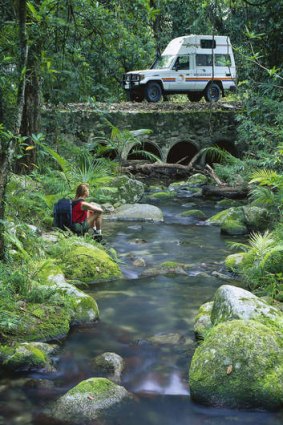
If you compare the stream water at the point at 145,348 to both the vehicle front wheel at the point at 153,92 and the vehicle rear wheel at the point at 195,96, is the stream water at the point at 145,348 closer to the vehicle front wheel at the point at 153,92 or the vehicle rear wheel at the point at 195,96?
the vehicle front wheel at the point at 153,92

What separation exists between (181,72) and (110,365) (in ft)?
59.7

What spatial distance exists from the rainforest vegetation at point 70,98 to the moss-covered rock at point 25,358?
0.81ft

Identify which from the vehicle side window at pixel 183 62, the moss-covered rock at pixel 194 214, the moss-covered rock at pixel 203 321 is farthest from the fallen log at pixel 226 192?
the moss-covered rock at pixel 203 321

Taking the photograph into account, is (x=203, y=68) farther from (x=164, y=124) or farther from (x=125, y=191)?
(x=125, y=191)

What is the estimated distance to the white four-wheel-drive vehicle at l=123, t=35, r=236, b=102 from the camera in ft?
72.2

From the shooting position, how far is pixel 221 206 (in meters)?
15.1

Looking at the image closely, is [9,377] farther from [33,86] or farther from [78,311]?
[33,86]

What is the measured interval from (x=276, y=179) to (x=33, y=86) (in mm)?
5489

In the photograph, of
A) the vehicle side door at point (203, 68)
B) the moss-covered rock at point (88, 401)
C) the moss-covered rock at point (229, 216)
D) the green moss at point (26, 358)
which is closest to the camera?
the moss-covered rock at point (88, 401)

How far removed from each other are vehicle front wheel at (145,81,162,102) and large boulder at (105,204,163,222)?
32.2 ft

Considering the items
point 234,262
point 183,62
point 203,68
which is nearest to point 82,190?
point 234,262

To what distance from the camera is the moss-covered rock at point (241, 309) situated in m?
5.86

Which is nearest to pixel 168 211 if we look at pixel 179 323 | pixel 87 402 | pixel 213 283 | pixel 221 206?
pixel 221 206

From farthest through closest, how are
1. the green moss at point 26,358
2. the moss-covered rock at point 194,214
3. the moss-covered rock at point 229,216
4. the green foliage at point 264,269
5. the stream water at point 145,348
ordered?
the moss-covered rock at point 194,214
the moss-covered rock at point 229,216
the green foliage at point 264,269
the green moss at point 26,358
the stream water at point 145,348
